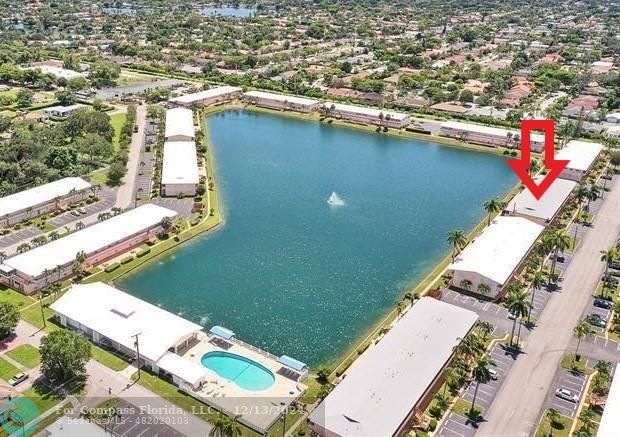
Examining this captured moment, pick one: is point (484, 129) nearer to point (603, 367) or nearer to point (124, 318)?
point (603, 367)

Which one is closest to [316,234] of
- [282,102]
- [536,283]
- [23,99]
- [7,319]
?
[536,283]

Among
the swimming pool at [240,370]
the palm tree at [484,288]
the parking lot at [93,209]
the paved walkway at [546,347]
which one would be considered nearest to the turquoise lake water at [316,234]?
the swimming pool at [240,370]

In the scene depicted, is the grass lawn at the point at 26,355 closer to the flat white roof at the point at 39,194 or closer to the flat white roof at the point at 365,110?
the flat white roof at the point at 39,194

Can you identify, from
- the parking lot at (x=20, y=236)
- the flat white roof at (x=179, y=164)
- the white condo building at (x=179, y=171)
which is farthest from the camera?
the flat white roof at (x=179, y=164)

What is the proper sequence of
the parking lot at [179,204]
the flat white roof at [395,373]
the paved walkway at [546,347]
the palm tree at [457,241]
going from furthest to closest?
1. the parking lot at [179,204]
2. the palm tree at [457,241]
3. the paved walkway at [546,347]
4. the flat white roof at [395,373]

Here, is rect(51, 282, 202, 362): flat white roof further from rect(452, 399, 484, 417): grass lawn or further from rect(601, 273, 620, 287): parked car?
rect(601, 273, 620, 287): parked car

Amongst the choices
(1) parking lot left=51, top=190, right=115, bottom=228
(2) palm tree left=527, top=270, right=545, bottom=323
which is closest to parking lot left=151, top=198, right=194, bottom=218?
(1) parking lot left=51, top=190, right=115, bottom=228

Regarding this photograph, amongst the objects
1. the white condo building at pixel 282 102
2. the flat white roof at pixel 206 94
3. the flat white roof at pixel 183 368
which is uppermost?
the flat white roof at pixel 206 94
